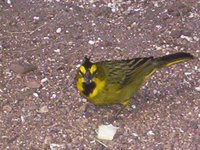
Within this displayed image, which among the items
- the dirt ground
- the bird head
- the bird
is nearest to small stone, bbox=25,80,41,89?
the dirt ground

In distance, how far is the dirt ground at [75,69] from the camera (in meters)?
5.19

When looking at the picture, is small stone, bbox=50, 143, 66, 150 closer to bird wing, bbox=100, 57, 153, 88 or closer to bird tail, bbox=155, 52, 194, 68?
bird wing, bbox=100, 57, 153, 88

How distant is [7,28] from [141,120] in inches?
65.4

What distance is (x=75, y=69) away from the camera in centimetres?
577

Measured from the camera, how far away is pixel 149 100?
5469mm

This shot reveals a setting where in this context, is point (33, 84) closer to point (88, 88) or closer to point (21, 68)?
point (21, 68)

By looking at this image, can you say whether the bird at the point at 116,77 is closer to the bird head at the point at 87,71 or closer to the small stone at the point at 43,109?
the bird head at the point at 87,71

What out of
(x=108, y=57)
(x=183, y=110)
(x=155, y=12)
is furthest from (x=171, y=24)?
(x=183, y=110)

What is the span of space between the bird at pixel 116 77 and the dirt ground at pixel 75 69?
247 mm

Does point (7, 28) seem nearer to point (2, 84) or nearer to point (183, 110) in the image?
point (2, 84)

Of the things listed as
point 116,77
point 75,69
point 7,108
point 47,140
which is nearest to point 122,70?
point 116,77

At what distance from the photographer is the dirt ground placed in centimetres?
519

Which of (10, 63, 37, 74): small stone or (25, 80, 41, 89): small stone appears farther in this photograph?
(10, 63, 37, 74): small stone

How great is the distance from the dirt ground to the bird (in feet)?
0.81
